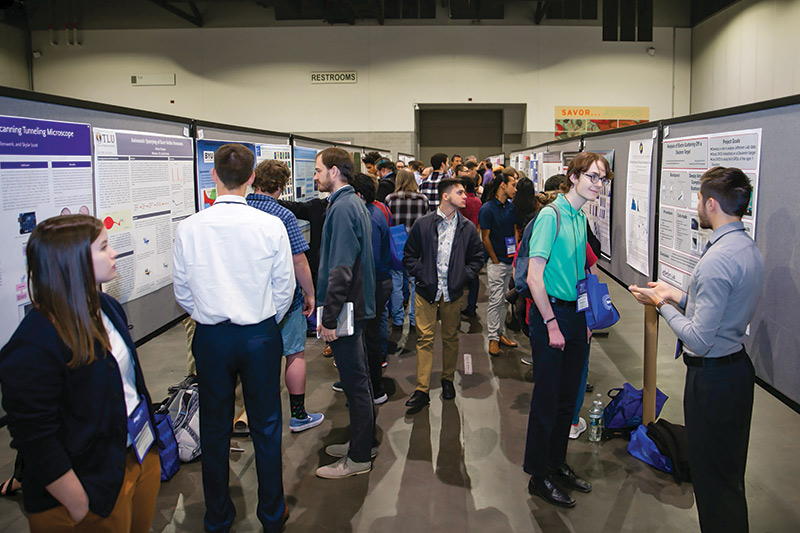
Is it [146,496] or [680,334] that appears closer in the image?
[146,496]

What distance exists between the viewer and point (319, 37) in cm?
1608

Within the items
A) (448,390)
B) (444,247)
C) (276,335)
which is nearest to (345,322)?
(276,335)

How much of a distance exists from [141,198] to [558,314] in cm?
210

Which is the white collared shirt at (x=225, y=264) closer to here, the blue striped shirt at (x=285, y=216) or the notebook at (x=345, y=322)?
the notebook at (x=345, y=322)

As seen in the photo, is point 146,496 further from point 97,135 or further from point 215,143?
point 215,143

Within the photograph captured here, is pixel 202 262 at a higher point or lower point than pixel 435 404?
higher

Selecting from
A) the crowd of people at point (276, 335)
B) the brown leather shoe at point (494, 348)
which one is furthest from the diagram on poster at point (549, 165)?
the crowd of people at point (276, 335)

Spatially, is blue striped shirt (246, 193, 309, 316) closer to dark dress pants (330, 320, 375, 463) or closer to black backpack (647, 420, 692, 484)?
dark dress pants (330, 320, 375, 463)

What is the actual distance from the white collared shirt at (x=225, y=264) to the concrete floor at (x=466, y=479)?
1157 mm

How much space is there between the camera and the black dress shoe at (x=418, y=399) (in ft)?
13.7

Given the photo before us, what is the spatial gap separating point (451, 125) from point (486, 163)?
24.2ft

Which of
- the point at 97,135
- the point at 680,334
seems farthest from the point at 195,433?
the point at 680,334

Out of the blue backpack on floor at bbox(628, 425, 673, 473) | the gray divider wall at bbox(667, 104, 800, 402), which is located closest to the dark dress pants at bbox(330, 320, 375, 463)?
the blue backpack on floor at bbox(628, 425, 673, 473)

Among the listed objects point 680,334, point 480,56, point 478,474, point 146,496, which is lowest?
point 478,474
